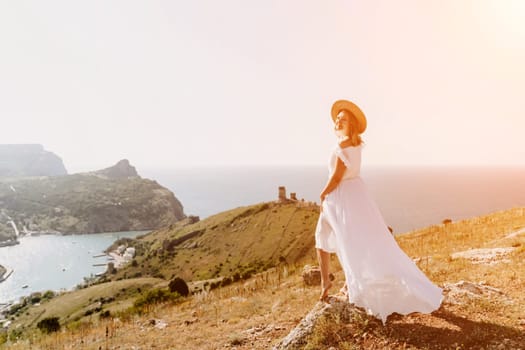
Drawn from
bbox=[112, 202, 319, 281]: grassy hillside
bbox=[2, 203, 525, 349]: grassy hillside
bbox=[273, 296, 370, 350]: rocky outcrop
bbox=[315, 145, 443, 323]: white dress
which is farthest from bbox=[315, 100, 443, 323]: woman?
bbox=[112, 202, 319, 281]: grassy hillside

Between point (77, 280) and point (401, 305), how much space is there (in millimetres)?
208836

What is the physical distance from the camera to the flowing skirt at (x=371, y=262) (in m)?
6.08

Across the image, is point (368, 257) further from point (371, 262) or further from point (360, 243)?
point (360, 243)

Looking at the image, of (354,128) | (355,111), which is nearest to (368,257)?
(354,128)

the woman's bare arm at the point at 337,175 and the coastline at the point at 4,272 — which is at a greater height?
the woman's bare arm at the point at 337,175

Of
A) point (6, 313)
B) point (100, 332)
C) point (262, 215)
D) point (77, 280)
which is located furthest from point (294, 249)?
point (77, 280)

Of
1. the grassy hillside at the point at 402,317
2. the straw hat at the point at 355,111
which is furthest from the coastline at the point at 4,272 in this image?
the straw hat at the point at 355,111

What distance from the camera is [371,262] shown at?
623 centimetres

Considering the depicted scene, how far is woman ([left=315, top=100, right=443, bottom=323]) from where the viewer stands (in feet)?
20.1

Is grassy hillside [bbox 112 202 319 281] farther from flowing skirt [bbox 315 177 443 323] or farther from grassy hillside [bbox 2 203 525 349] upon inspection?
flowing skirt [bbox 315 177 443 323]

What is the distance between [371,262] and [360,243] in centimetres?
37

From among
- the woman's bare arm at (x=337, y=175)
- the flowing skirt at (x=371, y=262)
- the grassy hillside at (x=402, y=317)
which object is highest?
the woman's bare arm at (x=337, y=175)

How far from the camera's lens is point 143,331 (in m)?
11.2

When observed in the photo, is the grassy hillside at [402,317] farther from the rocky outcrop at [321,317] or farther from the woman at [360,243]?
the woman at [360,243]
